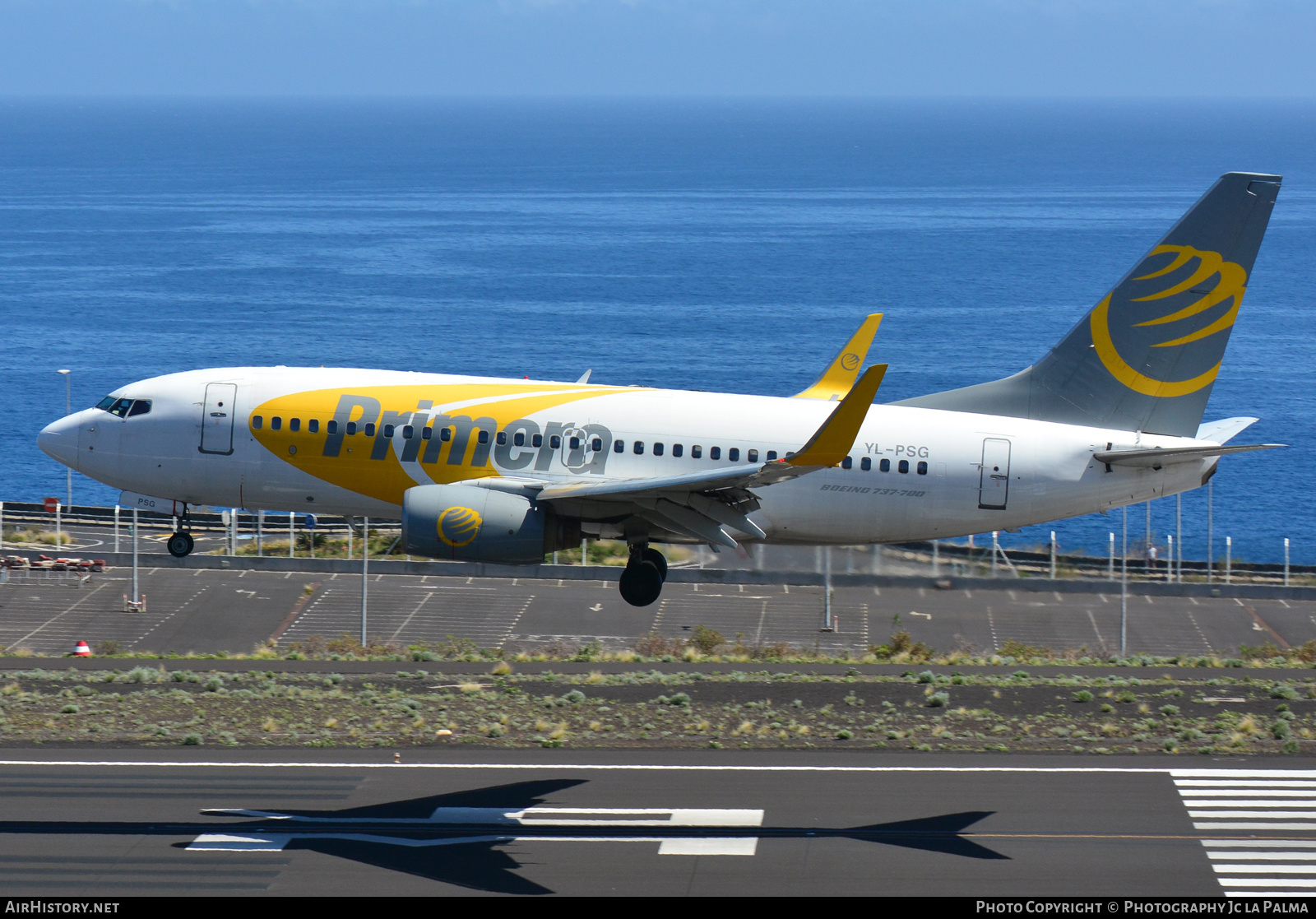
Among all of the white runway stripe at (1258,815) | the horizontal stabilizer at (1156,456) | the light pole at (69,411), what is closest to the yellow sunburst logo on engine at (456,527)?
the horizontal stabilizer at (1156,456)

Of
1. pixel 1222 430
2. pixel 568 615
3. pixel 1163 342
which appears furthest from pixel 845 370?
pixel 568 615

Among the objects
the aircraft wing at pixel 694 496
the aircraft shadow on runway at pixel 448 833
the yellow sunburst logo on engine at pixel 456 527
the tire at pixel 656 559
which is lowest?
the aircraft shadow on runway at pixel 448 833

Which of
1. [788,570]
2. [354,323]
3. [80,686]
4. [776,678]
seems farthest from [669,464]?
[354,323]

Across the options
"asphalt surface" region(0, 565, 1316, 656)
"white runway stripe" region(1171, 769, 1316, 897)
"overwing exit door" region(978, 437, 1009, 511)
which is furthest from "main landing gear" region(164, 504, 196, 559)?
"asphalt surface" region(0, 565, 1316, 656)

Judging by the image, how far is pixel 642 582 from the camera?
37.8 m

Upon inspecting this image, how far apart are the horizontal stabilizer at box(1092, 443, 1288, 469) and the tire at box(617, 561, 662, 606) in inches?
461

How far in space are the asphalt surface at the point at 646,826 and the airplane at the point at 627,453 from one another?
20.2ft

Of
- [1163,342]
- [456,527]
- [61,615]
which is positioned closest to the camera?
[456,527]

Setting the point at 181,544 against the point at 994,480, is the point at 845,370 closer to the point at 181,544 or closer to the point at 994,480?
the point at 994,480

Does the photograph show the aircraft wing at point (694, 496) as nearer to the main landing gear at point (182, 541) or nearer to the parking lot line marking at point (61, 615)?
the main landing gear at point (182, 541)

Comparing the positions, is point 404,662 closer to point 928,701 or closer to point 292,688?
point 292,688

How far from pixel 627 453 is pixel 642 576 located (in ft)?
10.8

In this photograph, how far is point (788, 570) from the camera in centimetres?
8075

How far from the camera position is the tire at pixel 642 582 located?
37750mm
